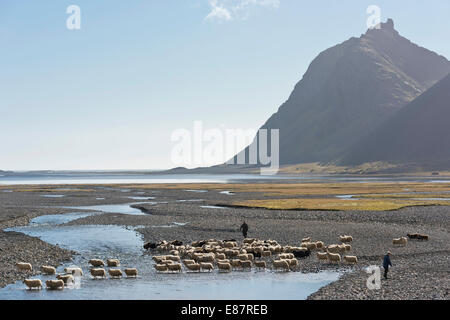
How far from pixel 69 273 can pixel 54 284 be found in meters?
3.17

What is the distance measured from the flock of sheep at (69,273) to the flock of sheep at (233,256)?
8.71 feet

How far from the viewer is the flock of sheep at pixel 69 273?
25062mm

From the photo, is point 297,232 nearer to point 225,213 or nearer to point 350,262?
point 350,262

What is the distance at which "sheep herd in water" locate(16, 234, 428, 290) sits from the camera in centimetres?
2796

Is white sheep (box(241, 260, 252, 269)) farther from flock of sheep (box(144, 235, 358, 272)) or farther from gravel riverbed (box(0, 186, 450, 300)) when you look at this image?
gravel riverbed (box(0, 186, 450, 300))

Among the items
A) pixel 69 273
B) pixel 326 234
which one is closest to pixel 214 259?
pixel 69 273

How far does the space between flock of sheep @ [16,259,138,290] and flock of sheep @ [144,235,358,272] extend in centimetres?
265

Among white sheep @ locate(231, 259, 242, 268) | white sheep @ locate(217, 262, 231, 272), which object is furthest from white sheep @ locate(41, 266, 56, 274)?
white sheep @ locate(231, 259, 242, 268)

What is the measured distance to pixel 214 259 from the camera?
32406 mm

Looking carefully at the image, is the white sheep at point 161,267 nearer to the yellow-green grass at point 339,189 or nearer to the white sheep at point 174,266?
the white sheep at point 174,266

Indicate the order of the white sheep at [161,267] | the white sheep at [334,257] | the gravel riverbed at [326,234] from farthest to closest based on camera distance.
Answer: the white sheep at [334,257] → the white sheep at [161,267] → the gravel riverbed at [326,234]

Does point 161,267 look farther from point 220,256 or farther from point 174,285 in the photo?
point 220,256

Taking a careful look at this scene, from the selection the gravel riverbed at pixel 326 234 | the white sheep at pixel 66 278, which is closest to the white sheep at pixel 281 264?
the gravel riverbed at pixel 326 234
